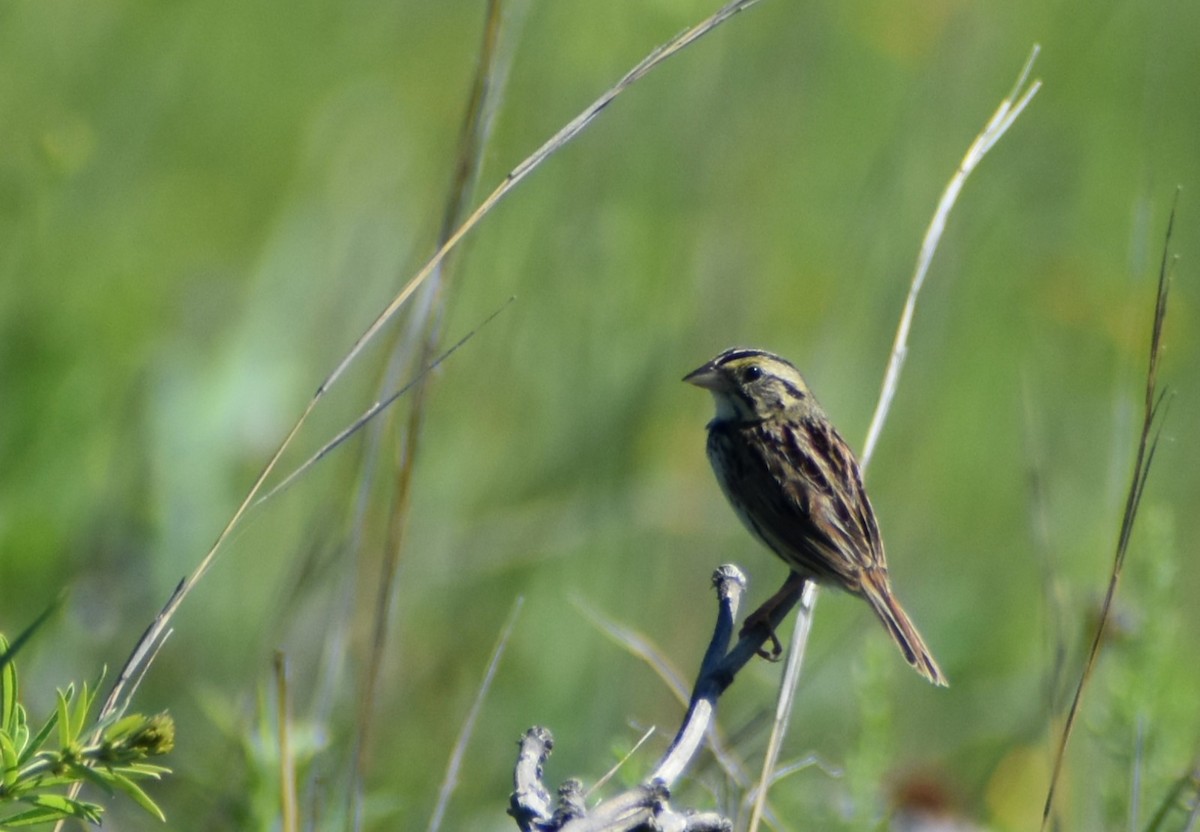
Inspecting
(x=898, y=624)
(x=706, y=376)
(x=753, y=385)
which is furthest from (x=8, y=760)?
(x=753, y=385)

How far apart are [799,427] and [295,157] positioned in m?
3.67

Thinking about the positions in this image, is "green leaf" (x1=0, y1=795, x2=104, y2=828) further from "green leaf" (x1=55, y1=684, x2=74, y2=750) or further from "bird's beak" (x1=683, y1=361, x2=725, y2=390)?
"bird's beak" (x1=683, y1=361, x2=725, y2=390)

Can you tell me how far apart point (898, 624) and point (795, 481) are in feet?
1.38

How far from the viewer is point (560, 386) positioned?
5.28m

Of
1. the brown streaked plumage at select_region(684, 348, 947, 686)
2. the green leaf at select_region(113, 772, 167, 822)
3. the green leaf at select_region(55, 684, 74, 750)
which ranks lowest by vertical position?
the green leaf at select_region(113, 772, 167, 822)

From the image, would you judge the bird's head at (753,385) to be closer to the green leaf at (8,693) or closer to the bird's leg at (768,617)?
the bird's leg at (768,617)

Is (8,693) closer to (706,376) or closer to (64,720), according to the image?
(64,720)

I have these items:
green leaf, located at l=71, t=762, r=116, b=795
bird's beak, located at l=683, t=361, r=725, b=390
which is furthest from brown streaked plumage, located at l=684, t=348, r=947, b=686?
green leaf, located at l=71, t=762, r=116, b=795

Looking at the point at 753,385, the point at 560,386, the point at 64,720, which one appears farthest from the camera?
the point at 560,386

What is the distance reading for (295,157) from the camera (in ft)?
22.1

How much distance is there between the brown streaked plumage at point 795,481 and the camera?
3414 millimetres

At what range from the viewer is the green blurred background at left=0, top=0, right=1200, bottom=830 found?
419 cm

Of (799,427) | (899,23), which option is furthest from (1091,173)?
(799,427)

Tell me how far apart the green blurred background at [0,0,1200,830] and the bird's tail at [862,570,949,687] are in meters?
0.15
